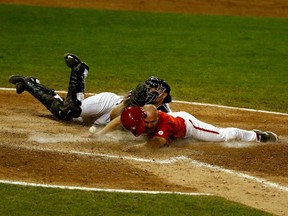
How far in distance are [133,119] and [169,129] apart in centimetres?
→ 48

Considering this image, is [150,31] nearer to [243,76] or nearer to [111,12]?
[111,12]

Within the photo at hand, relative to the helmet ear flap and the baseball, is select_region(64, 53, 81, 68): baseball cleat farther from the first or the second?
the helmet ear flap

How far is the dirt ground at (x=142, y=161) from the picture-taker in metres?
8.29

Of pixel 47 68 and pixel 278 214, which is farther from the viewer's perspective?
pixel 47 68

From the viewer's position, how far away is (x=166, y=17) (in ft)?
78.7

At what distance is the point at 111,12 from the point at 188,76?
9.12m

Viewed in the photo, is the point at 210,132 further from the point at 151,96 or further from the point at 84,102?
the point at 84,102

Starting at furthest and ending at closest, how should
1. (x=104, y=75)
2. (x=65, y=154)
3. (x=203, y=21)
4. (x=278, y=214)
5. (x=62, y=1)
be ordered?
(x=62, y=1), (x=203, y=21), (x=104, y=75), (x=65, y=154), (x=278, y=214)

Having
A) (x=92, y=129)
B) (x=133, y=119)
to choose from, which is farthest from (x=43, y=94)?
(x=133, y=119)

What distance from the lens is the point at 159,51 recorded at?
1859 cm

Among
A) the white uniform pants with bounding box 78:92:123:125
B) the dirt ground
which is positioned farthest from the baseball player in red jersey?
the white uniform pants with bounding box 78:92:123:125

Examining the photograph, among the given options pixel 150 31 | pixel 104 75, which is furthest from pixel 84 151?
pixel 150 31

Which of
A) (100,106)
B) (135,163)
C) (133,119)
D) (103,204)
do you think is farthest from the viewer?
(100,106)

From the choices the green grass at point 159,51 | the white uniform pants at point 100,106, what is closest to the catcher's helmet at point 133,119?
the white uniform pants at point 100,106
